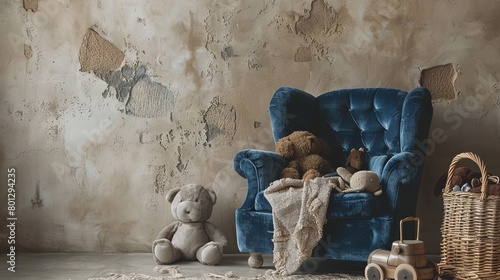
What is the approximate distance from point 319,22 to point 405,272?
6.88 ft

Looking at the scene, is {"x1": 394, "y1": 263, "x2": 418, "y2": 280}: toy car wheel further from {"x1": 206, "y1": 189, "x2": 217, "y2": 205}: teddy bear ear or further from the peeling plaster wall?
the peeling plaster wall

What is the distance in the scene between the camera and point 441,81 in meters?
4.44

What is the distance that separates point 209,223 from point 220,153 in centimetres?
54

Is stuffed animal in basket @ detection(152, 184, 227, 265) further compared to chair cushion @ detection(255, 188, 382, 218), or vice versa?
stuffed animal in basket @ detection(152, 184, 227, 265)

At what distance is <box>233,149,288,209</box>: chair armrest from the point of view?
3779 mm

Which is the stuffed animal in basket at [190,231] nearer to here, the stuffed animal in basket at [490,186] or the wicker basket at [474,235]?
the wicker basket at [474,235]

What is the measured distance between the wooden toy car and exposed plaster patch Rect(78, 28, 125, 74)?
242 cm

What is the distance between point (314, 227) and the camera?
3564mm

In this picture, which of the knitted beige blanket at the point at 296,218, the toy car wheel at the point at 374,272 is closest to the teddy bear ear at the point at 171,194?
the knitted beige blanket at the point at 296,218

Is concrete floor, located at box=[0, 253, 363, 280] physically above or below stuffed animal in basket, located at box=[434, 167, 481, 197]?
below

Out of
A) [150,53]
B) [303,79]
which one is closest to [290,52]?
[303,79]

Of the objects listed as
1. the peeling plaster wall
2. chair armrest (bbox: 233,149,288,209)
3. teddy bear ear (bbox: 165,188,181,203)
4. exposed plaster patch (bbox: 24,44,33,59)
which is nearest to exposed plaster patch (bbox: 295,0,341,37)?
the peeling plaster wall

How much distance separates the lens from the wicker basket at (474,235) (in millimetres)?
3381

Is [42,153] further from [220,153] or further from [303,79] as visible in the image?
[303,79]
